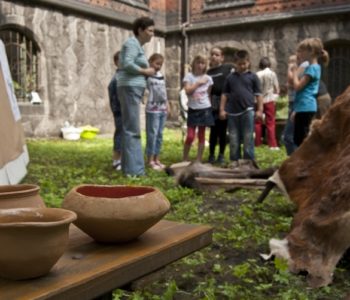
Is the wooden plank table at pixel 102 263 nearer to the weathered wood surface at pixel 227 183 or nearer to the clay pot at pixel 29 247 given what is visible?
the clay pot at pixel 29 247

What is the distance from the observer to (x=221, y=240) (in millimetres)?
3398

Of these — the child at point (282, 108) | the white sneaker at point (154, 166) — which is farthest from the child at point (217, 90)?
the child at point (282, 108)

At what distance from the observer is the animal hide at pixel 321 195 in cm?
262

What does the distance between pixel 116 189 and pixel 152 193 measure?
18cm

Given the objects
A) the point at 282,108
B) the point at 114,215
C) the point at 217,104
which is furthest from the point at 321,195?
the point at 282,108

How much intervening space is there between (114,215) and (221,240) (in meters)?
2.08

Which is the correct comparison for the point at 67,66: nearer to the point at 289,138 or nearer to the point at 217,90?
the point at 217,90

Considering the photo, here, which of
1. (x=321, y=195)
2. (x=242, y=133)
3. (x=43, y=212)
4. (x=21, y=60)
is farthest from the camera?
(x=21, y=60)

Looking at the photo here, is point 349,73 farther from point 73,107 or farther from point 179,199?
point 179,199

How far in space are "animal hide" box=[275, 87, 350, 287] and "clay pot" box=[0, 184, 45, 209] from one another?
5.54ft

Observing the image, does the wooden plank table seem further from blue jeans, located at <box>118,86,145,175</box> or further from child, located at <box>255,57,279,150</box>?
child, located at <box>255,57,279,150</box>

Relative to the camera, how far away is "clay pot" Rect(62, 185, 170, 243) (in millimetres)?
1438

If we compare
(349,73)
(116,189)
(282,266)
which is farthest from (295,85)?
(349,73)

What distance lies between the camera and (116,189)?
170cm
